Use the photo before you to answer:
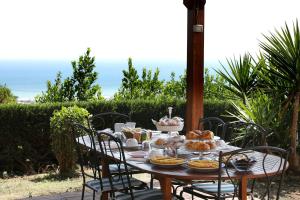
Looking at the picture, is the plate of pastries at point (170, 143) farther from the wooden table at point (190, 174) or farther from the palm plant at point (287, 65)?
the palm plant at point (287, 65)

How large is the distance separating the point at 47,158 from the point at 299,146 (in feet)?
11.4

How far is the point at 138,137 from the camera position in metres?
3.86

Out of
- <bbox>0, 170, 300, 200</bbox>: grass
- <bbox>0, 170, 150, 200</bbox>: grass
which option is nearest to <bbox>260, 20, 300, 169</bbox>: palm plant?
<bbox>0, 170, 300, 200</bbox>: grass

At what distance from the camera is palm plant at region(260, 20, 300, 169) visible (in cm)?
570

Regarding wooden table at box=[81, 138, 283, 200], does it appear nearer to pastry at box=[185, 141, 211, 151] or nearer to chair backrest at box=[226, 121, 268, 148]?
pastry at box=[185, 141, 211, 151]

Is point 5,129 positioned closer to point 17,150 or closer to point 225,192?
point 17,150

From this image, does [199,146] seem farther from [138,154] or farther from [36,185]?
[36,185]

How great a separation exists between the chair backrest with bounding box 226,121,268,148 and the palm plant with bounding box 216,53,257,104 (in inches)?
24.3

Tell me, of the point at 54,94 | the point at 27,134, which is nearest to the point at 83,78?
the point at 54,94

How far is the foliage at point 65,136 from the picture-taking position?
5.93 m

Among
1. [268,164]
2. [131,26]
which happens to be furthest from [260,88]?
[131,26]

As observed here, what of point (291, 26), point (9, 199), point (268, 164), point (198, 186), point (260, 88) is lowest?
point (9, 199)

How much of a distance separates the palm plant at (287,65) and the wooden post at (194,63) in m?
1.37

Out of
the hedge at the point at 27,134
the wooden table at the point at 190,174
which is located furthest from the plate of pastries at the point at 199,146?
the hedge at the point at 27,134
